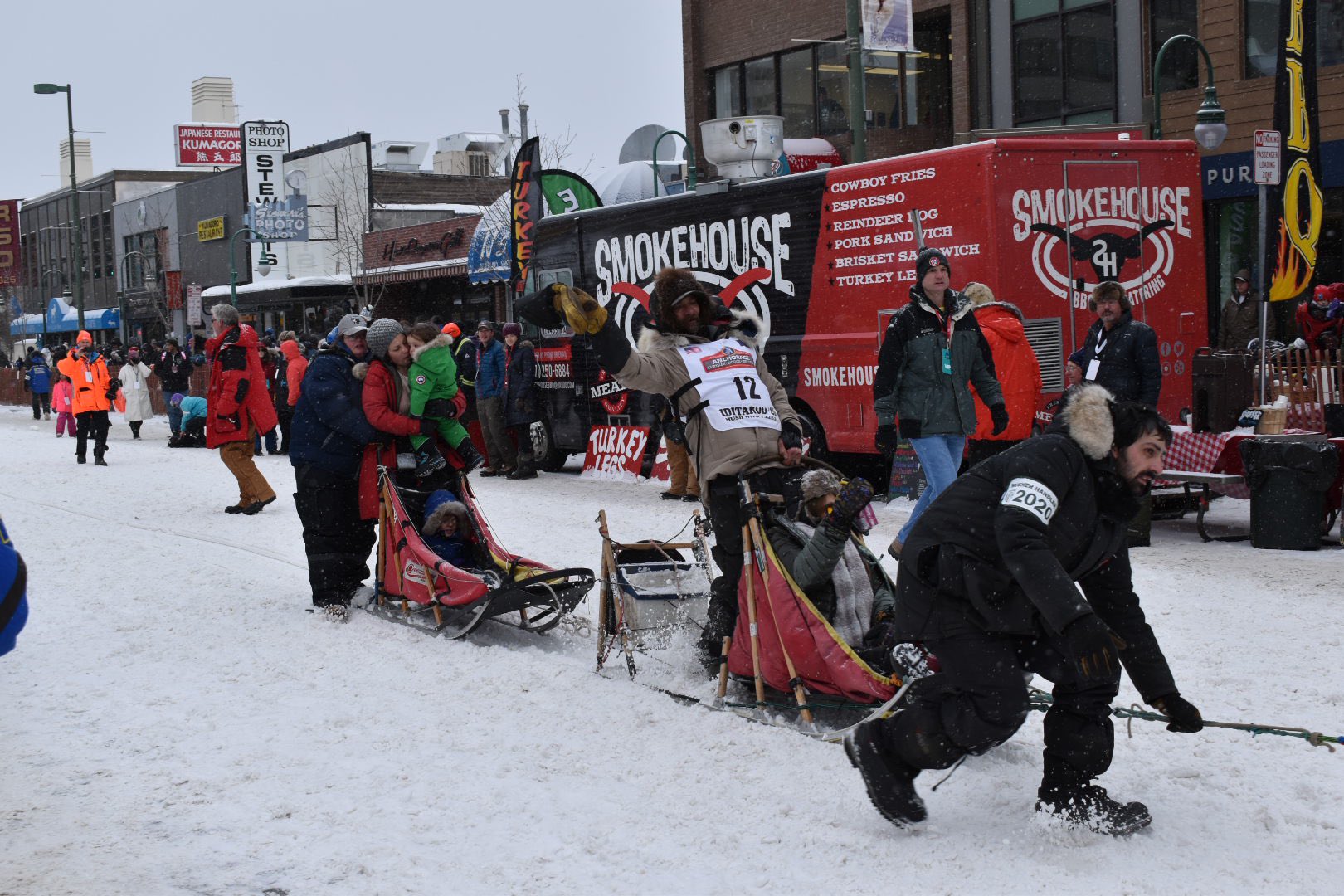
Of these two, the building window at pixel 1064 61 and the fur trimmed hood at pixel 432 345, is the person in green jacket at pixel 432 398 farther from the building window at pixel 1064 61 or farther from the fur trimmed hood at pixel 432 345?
the building window at pixel 1064 61

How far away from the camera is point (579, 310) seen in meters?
5.55

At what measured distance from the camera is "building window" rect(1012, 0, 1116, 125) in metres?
20.9

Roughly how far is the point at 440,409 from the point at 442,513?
29.2 inches

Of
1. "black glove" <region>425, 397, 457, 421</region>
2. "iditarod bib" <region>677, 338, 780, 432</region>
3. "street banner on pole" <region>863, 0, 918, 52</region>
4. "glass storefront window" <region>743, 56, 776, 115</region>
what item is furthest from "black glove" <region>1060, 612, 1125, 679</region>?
"glass storefront window" <region>743, 56, 776, 115</region>

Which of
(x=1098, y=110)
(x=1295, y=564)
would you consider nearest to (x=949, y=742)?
(x=1295, y=564)

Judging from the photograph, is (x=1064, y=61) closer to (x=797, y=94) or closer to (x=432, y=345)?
(x=797, y=94)

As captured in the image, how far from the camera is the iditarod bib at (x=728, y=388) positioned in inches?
234

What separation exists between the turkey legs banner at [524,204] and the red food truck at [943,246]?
386 centimetres

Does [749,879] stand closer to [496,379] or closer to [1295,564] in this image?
[1295,564]

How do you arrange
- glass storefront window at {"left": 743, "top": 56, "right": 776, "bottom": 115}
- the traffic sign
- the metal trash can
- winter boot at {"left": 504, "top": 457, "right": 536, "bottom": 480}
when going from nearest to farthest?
1. the metal trash can
2. the traffic sign
3. winter boot at {"left": 504, "top": 457, "right": 536, "bottom": 480}
4. glass storefront window at {"left": 743, "top": 56, "right": 776, "bottom": 115}

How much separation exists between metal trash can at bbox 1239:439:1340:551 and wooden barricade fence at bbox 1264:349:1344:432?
1.09 metres

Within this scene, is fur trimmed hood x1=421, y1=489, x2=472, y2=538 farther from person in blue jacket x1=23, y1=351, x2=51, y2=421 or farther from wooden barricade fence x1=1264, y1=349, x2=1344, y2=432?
person in blue jacket x1=23, y1=351, x2=51, y2=421

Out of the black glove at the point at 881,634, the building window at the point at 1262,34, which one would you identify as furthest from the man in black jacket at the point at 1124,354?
the building window at the point at 1262,34

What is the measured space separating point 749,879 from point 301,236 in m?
40.5
